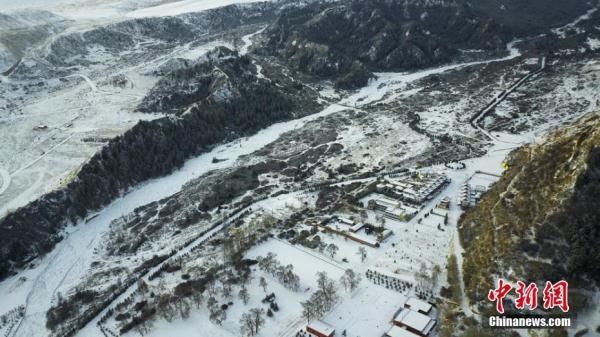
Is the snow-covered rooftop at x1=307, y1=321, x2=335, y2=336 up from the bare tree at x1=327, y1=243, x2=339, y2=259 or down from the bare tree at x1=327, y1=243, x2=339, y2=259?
up

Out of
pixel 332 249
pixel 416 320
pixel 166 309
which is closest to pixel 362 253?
pixel 332 249

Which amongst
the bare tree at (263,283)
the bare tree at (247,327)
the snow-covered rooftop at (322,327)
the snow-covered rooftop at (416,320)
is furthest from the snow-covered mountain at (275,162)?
the snow-covered rooftop at (322,327)

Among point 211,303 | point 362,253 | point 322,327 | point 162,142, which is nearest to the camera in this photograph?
point 322,327

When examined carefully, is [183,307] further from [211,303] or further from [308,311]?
[308,311]

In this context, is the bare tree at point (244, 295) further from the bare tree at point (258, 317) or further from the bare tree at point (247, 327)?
the bare tree at point (247, 327)

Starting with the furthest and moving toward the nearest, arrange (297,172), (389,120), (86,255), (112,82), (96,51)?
(96,51)
(112,82)
(389,120)
(297,172)
(86,255)

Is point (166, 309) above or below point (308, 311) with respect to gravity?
above

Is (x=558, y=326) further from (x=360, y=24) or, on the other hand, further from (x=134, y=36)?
(x=134, y=36)

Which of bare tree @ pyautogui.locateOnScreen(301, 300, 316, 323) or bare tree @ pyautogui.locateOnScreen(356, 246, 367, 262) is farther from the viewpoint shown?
bare tree @ pyautogui.locateOnScreen(356, 246, 367, 262)

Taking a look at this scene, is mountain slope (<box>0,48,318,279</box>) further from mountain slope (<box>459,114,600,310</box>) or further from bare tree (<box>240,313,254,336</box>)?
mountain slope (<box>459,114,600,310</box>)

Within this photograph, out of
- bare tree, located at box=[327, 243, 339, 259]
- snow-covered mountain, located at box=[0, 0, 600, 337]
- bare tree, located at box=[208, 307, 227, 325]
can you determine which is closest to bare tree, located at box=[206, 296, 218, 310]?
snow-covered mountain, located at box=[0, 0, 600, 337]

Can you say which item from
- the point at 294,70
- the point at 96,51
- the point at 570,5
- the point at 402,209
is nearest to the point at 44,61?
the point at 96,51
